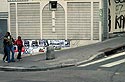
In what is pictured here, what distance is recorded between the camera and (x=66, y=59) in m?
18.2

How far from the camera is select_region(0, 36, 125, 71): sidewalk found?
1652 cm

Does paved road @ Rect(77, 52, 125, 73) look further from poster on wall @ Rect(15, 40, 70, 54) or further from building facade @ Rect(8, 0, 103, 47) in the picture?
poster on wall @ Rect(15, 40, 70, 54)

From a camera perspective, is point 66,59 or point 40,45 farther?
point 40,45

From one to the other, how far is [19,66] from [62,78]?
14.9ft

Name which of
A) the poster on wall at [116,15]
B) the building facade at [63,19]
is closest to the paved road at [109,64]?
the building facade at [63,19]

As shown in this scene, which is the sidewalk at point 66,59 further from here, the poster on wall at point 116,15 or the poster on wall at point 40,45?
the poster on wall at point 116,15

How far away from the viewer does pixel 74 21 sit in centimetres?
2212

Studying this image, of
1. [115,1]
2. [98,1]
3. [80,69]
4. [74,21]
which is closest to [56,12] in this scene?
[74,21]

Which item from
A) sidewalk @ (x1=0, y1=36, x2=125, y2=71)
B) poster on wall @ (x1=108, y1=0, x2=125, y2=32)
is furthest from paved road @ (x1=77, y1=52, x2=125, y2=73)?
poster on wall @ (x1=108, y1=0, x2=125, y2=32)

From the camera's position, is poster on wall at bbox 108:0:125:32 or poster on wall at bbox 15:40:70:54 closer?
poster on wall at bbox 15:40:70:54

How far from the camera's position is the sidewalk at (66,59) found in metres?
16.5

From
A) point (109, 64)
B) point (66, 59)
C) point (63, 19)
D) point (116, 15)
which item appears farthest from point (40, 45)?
point (109, 64)

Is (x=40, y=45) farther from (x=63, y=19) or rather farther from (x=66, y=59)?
(x=66, y=59)

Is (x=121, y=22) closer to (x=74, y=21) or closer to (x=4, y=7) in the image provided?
(x=74, y=21)
